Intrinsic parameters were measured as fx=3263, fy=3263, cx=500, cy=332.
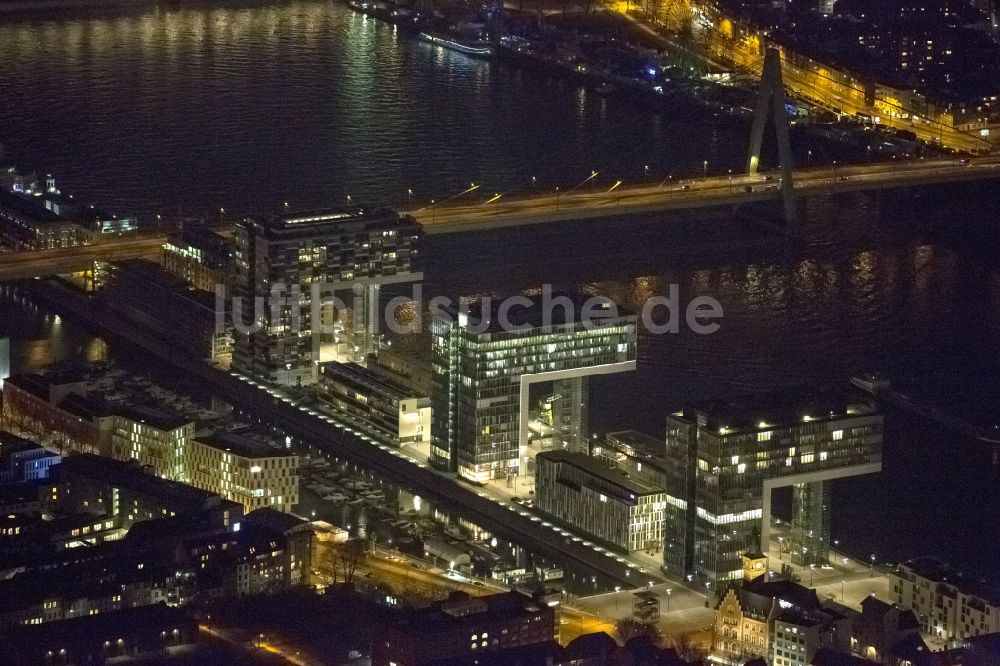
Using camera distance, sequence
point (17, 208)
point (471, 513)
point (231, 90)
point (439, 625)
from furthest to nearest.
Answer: point (231, 90) → point (17, 208) → point (471, 513) → point (439, 625)

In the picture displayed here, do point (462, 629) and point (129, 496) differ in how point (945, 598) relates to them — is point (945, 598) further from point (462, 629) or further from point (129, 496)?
point (129, 496)

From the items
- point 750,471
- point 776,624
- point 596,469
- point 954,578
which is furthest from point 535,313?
point 776,624

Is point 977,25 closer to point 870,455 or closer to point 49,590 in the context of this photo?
point 870,455

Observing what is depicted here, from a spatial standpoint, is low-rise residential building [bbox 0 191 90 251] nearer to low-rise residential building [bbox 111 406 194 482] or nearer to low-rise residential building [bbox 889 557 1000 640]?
low-rise residential building [bbox 111 406 194 482]

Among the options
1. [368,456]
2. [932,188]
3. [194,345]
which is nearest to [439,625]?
[368,456]

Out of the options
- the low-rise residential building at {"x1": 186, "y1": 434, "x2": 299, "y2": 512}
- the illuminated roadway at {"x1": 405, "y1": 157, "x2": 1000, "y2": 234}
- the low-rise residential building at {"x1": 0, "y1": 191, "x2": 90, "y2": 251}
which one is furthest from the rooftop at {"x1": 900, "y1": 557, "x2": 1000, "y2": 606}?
the low-rise residential building at {"x1": 0, "y1": 191, "x2": 90, "y2": 251}

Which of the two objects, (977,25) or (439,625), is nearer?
(439,625)
